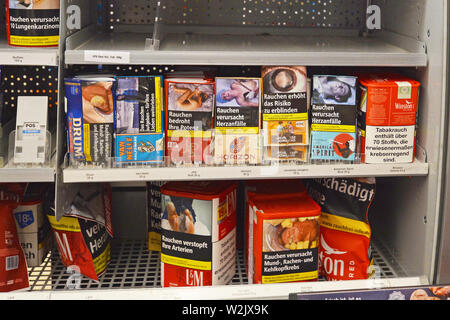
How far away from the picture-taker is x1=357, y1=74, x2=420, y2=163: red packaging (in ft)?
5.83

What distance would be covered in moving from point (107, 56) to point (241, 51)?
43 cm

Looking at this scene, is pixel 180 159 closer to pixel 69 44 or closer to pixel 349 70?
pixel 69 44

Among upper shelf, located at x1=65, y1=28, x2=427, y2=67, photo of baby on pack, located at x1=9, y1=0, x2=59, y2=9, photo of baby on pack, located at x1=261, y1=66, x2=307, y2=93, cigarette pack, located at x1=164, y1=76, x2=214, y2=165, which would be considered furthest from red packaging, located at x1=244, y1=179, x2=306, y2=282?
photo of baby on pack, located at x1=9, y1=0, x2=59, y2=9

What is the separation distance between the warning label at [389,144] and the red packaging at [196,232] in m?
0.51

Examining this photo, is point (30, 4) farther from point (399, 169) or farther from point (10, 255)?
point (399, 169)

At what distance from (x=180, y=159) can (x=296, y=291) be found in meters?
0.60

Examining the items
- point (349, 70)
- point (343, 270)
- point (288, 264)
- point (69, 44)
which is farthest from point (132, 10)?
point (343, 270)

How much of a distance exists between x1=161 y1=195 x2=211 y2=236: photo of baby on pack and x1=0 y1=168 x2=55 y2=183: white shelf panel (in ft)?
1.35

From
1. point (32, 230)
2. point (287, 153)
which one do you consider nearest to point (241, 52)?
point (287, 153)

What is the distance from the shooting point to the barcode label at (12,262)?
74.1 inches

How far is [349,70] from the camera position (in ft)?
6.88

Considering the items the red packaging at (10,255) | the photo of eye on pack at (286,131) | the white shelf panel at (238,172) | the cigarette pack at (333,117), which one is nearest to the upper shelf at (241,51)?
the cigarette pack at (333,117)

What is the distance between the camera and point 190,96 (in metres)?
1.77

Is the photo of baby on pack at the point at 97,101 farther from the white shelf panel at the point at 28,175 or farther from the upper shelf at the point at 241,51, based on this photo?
the white shelf panel at the point at 28,175
